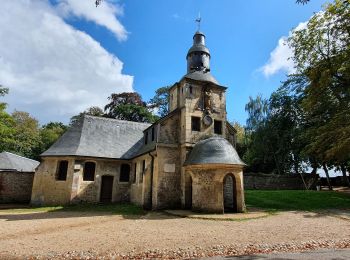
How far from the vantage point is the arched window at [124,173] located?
2206cm

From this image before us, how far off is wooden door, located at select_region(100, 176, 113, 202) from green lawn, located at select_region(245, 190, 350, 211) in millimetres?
11052

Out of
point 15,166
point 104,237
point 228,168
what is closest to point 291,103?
point 228,168

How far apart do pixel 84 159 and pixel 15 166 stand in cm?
1034

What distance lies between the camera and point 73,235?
30.0 feet

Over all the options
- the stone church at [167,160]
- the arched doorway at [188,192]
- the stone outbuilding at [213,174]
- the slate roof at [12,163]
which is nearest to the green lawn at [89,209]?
the stone church at [167,160]

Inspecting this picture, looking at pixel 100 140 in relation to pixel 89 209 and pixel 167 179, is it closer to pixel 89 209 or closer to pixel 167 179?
pixel 89 209

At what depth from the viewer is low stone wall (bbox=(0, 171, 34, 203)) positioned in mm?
22344

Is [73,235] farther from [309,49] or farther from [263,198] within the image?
[309,49]

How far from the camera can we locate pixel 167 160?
1747 centimetres

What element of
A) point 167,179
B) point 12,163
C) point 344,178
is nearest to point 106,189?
point 167,179

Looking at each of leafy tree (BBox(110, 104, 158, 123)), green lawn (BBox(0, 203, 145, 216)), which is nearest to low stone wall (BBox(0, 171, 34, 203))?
green lawn (BBox(0, 203, 145, 216))

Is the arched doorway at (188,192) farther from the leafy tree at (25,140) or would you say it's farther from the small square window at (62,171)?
the leafy tree at (25,140)

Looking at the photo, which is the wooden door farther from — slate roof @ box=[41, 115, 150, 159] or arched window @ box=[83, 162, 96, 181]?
slate roof @ box=[41, 115, 150, 159]

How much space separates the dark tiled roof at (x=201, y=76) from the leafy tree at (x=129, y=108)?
73.5 ft
